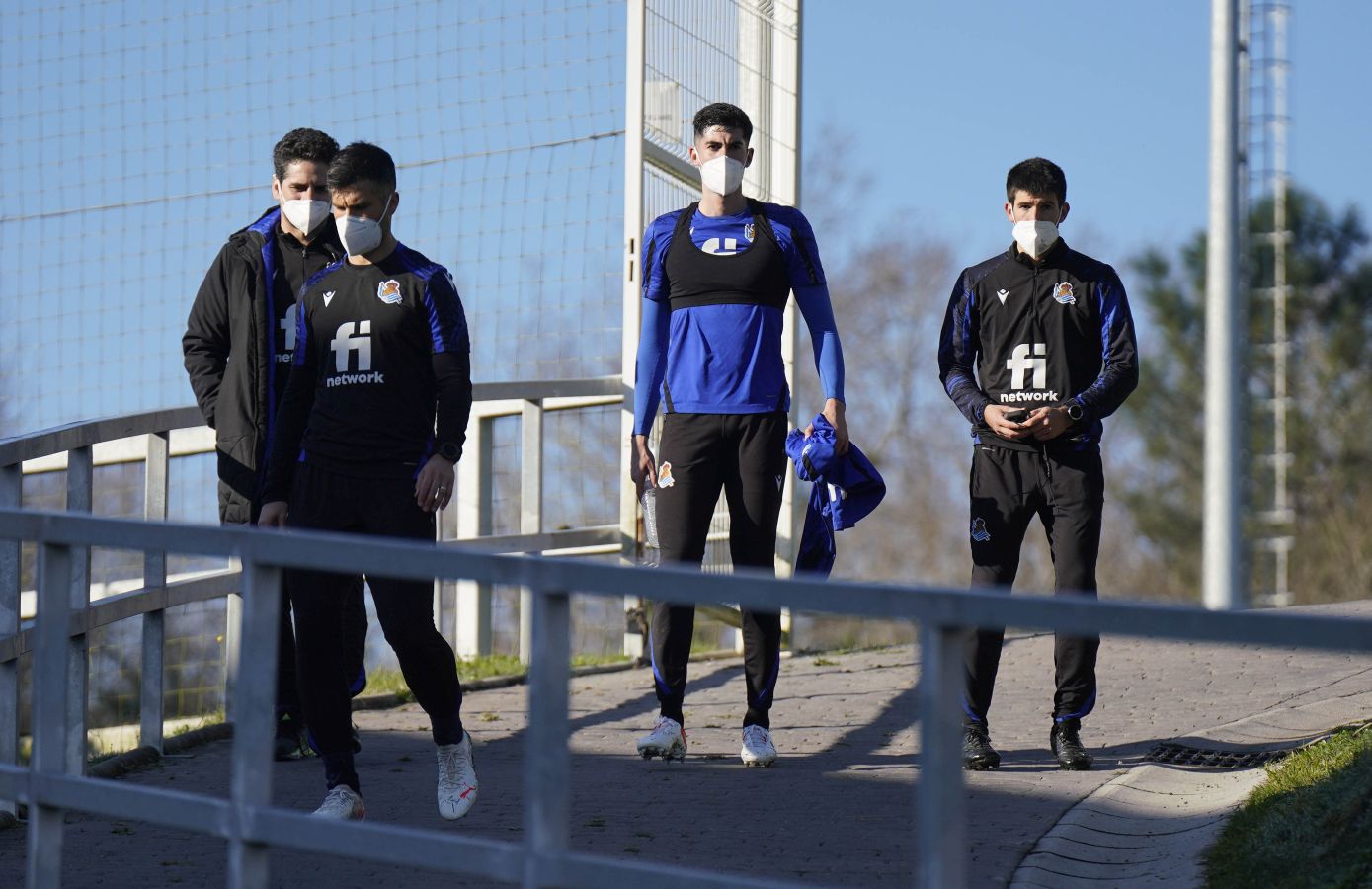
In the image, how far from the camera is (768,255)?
6387 mm

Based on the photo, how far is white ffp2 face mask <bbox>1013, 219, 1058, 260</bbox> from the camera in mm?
6328

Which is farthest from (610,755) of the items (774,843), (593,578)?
(593,578)

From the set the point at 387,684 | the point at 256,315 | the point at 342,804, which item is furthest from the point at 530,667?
the point at 387,684

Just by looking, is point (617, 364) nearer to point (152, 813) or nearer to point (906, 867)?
point (906, 867)

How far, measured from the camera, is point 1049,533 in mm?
6395

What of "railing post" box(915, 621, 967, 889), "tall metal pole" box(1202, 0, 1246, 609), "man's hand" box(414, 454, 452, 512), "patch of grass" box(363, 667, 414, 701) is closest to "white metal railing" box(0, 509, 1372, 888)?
"railing post" box(915, 621, 967, 889)

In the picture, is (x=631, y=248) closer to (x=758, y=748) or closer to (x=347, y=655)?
(x=347, y=655)

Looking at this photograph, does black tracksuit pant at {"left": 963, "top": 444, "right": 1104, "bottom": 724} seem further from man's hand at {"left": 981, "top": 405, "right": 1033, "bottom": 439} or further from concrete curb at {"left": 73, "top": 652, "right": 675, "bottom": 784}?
concrete curb at {"left": 73, "top": 652, "right": 675, "bottom": 784}

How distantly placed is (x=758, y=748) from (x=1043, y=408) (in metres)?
1.47

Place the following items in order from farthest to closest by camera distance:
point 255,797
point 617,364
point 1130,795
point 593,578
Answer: point 617,364 < point 1130,795 < point 255,797 < point 593,578

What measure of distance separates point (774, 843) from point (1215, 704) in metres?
3.09

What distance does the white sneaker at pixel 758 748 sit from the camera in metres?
6.36

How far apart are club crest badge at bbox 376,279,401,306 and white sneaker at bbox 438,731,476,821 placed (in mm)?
1270

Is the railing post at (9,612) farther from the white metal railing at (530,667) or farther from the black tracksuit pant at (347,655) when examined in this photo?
the white metal railing at (530,667)
